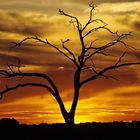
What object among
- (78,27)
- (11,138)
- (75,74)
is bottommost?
(11,138)

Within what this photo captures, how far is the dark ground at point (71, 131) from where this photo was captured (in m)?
35.8

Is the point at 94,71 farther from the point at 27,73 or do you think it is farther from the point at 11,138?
the point at 11,138

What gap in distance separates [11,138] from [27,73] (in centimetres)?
431

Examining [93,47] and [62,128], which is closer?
[93,47]

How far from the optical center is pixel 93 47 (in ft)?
119

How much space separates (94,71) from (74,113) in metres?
3.03

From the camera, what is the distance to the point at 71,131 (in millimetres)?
35156

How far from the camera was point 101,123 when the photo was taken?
4062 cm

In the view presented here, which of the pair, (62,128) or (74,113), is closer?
(74,113)

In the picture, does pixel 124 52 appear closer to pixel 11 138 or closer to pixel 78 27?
pixel 78 27

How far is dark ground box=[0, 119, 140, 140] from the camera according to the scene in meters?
35.8

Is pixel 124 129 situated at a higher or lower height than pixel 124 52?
lower

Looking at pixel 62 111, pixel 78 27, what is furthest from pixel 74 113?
pixel 78 27

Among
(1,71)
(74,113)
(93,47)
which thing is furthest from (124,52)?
(1,71)
